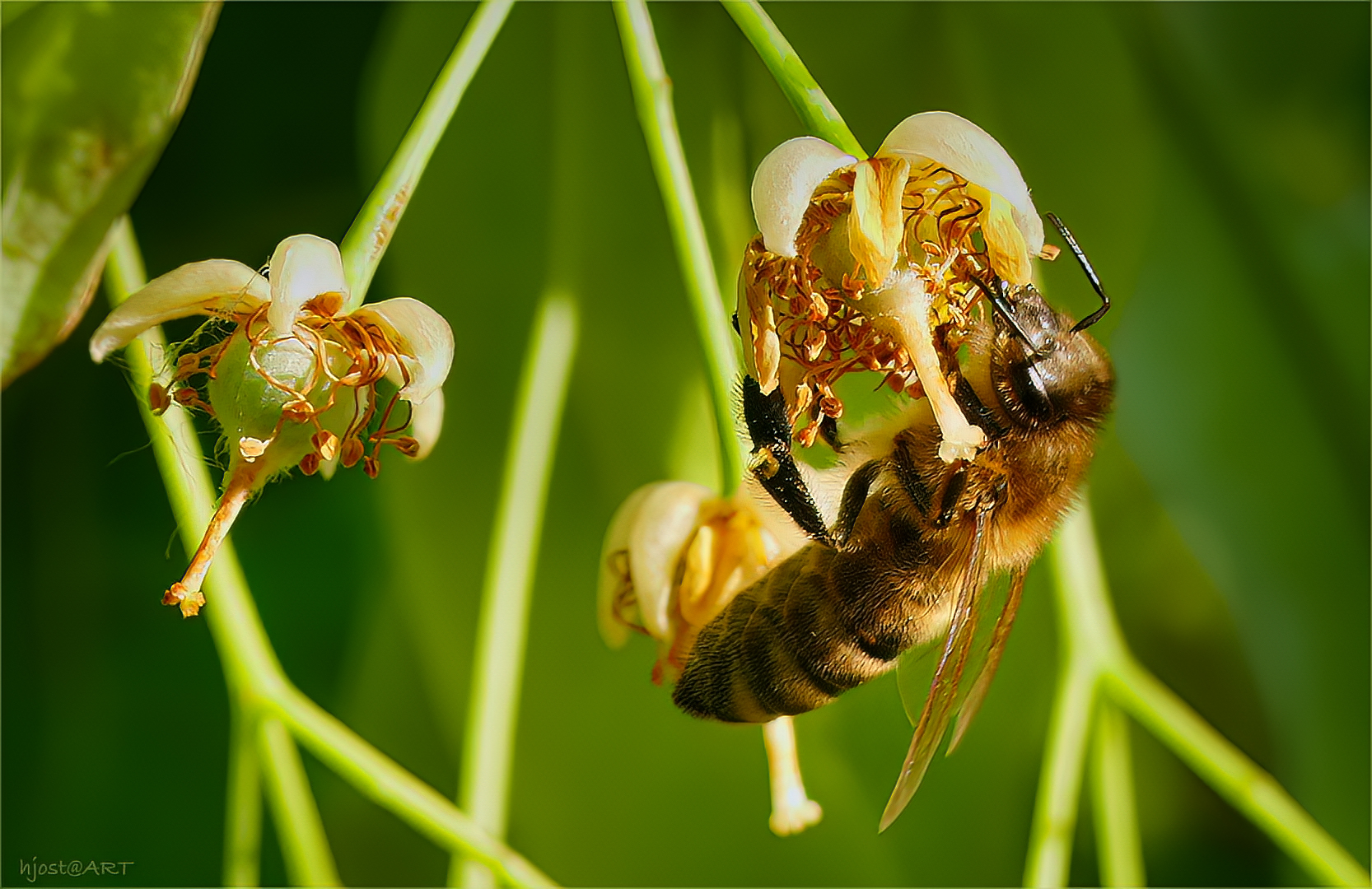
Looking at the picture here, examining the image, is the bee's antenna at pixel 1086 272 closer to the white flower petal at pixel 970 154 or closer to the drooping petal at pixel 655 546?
the white flower petal at pixel 970 154

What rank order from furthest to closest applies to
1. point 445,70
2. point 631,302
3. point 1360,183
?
point 1360,183
point 631,302
point 445,70

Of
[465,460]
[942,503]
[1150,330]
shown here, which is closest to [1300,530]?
[1150,330]

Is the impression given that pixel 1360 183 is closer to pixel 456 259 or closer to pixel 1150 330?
pixel 1150 330

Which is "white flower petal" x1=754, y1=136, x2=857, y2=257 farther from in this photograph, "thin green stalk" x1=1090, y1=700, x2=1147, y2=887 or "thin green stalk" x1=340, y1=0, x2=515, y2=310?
"thin green stalk" x1=1090, y1=700, x2=1147, y2=887

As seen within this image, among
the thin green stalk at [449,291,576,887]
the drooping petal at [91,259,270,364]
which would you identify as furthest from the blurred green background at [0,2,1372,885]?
the drooping petal at [91,259,270,364]

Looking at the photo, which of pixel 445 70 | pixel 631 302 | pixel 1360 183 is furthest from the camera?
pixel 1360 183

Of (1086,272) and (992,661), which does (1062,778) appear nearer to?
(992,661)
